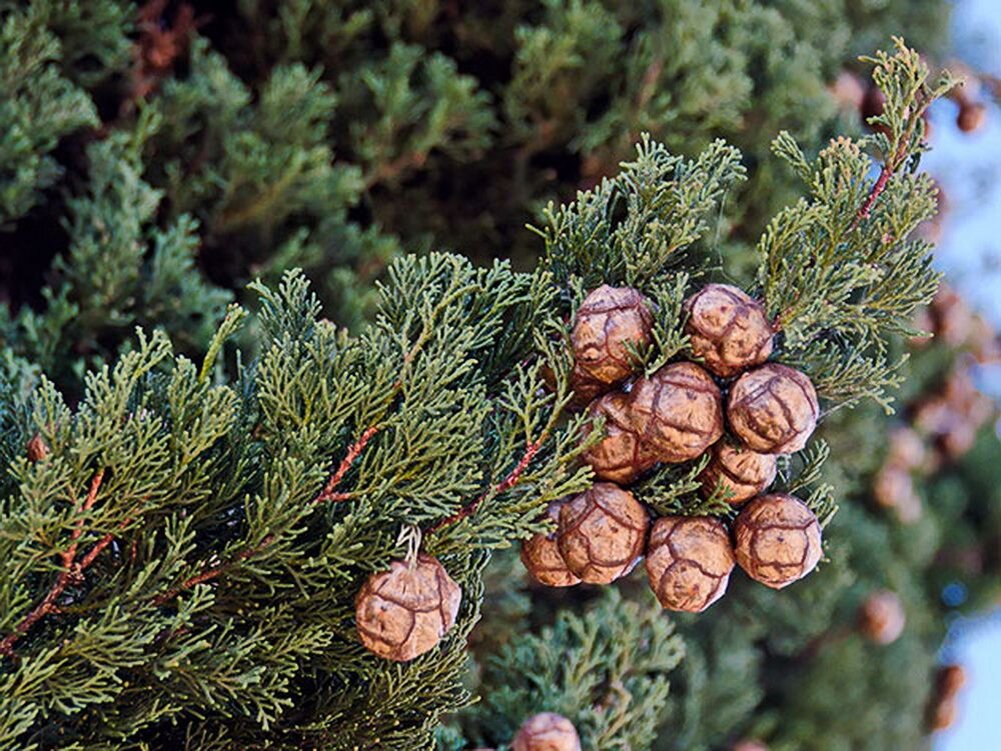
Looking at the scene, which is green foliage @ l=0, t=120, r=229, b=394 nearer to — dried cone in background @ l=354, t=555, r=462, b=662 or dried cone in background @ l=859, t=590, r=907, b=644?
dried cone in background @ l=354, t=555, r=462, b=662

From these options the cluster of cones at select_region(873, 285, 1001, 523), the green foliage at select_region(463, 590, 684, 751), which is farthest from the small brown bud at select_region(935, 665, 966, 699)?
the green foliage at select_region(463, 590, 684, 751)

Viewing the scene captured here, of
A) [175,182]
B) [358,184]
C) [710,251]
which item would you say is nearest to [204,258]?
[175,182]

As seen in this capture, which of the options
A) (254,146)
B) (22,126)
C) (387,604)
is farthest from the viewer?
(254,146)

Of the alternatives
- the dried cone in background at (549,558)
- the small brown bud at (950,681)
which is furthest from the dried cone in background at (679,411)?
the small brown bud at (950,681)

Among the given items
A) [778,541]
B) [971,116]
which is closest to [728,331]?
[778,541]

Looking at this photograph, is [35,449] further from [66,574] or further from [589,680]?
[589,680]

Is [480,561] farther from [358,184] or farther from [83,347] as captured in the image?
[358,184]
